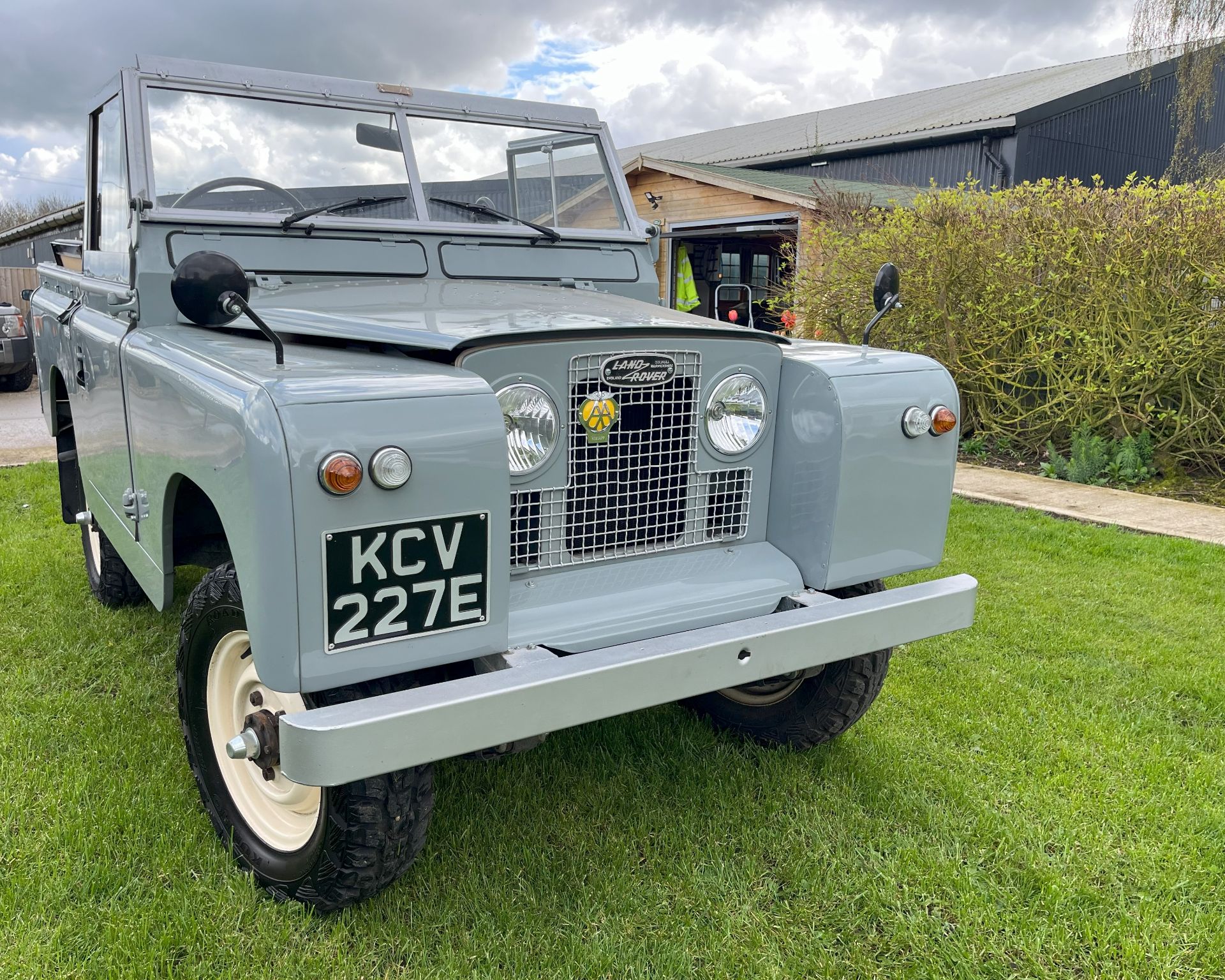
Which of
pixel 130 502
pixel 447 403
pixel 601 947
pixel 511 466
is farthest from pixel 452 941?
pixel 130 502

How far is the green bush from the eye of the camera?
698 cm

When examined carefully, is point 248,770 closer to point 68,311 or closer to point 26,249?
point 68,311

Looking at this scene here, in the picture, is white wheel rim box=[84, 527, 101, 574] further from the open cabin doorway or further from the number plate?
the open cabin doorway

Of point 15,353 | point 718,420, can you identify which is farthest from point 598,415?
point 15,353

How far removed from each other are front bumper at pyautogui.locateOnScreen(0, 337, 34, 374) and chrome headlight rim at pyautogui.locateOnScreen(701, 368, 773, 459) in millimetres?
11531

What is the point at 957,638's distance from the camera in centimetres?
425

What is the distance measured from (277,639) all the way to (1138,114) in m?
18.5

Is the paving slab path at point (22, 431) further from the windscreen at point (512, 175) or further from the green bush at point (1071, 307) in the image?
the green bush at point (1071, 307)

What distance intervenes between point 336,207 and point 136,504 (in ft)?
3.92

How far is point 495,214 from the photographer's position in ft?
11.8

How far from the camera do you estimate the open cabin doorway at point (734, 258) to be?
12.7 metres

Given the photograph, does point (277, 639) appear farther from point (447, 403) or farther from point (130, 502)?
point (130, 502)

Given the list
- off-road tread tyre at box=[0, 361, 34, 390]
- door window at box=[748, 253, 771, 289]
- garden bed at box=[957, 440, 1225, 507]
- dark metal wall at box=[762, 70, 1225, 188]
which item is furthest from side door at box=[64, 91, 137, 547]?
door window at box=[748, 253, 771, 289]

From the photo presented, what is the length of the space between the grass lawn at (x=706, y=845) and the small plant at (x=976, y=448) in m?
4.56
